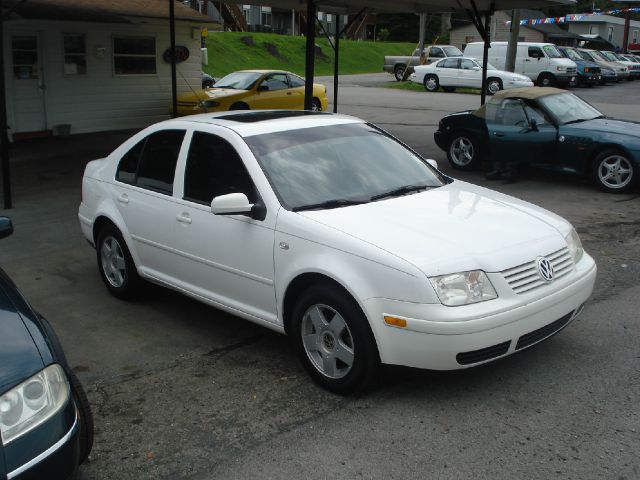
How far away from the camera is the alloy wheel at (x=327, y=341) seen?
437 cm

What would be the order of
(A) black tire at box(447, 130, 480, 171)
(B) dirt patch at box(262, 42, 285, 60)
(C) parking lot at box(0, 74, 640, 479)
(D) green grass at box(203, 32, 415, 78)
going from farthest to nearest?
(B) dirt patch at box(262, 42, 285, 60) → (D) green grass at box(203, 32, 415, 78) → (A) black tire at box(447, 130, 480, 171) → (C) parking lot at box(0, 74, 640, 479)

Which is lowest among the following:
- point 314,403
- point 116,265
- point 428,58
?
point 314,403

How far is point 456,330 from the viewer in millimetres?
3994

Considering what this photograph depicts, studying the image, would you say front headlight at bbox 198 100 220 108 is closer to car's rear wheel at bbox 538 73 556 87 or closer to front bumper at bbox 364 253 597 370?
front bumper at bbox 364 253 597 370

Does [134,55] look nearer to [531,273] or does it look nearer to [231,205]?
[231,205]

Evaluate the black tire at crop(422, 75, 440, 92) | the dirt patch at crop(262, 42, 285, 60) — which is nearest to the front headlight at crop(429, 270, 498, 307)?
the black tire at crop(422, 75, 440, 92)

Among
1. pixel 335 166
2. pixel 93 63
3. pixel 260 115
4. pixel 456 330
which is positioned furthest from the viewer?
pixel 93 63

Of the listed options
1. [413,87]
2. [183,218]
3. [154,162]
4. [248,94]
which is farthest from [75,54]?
[413,87]

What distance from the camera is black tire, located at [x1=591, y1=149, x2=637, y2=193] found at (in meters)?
10.7

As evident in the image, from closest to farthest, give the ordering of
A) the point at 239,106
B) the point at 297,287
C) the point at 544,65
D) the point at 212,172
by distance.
Answer: the point at 297,287, the point at 212,172, the point at 239,106, the point at 544,65

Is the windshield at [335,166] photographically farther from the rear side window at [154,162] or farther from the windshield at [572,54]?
the windshield at [572,54]

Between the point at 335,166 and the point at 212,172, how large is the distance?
2.93ft

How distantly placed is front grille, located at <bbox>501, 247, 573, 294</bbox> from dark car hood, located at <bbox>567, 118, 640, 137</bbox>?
7.00 meters

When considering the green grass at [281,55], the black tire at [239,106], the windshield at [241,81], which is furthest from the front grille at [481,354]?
the green grass at [281,55]
